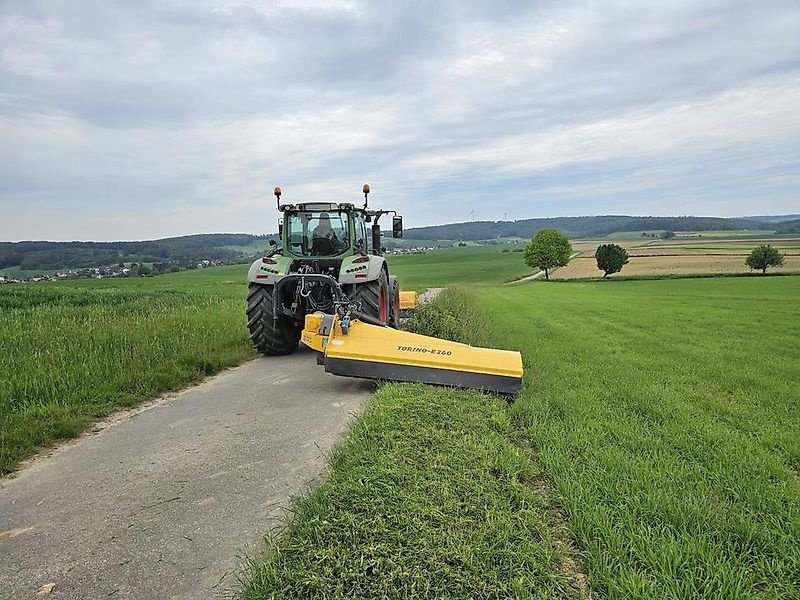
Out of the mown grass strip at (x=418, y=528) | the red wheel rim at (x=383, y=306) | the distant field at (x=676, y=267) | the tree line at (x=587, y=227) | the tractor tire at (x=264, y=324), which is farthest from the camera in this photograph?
the tree line at (x=587, y=227)

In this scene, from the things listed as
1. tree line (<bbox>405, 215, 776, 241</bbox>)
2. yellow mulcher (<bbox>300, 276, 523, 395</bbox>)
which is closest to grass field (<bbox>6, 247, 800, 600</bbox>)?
yellow mulcher (<bbox>300, 276, 523, 395</bbox>)

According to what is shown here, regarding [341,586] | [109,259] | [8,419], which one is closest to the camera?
[341,586]

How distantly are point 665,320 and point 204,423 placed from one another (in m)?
12.1

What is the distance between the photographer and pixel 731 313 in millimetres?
16312

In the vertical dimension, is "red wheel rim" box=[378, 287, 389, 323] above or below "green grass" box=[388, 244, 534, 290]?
above

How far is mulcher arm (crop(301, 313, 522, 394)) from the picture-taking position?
19.0 feet

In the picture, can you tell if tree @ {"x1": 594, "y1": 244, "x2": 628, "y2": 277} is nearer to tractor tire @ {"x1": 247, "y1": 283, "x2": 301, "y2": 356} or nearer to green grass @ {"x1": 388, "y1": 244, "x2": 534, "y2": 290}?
green grass @ {"x1": 388, "y1": 244, "x2": 534, "y2": 290}

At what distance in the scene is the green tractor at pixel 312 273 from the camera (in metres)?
7.96

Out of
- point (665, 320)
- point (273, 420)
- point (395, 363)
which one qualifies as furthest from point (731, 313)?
point (273, 420)

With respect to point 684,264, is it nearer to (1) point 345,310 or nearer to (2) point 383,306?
(2) point 383,306

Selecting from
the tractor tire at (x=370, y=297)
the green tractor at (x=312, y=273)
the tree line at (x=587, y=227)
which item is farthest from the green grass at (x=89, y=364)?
the tree line at (x=587, y=227)

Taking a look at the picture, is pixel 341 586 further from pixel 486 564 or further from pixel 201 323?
pixel 201 323

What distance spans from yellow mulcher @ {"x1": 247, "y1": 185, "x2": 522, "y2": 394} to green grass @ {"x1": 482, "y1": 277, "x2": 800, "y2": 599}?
0.80m

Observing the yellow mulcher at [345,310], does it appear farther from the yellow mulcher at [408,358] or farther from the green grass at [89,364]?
the green grass at [89,364]
